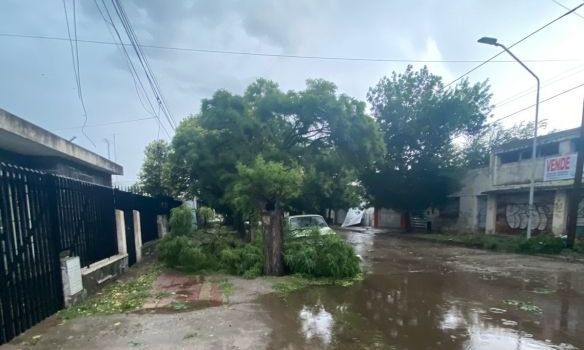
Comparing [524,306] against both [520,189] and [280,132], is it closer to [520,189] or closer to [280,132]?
[280,132]

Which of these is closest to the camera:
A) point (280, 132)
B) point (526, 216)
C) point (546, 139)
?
point (280, 132)

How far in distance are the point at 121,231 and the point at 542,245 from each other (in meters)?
15.1

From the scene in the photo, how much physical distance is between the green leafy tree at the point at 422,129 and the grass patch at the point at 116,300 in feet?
61.6

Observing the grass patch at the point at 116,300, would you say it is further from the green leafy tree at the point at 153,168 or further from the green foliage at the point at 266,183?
the green leafy tree at the point at 153,168

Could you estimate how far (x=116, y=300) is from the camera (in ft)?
20.8


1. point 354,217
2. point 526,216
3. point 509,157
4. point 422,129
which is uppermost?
point 422,129

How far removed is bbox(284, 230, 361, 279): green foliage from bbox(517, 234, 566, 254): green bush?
9264 mm

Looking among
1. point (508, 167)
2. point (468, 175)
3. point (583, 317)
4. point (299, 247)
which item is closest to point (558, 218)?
point (508, 167)

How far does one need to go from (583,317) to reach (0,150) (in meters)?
11.8

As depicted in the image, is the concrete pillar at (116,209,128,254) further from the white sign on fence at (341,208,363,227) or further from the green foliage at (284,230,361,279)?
the white sign on fence at (341,208,363,227)

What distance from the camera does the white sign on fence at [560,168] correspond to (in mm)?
15123

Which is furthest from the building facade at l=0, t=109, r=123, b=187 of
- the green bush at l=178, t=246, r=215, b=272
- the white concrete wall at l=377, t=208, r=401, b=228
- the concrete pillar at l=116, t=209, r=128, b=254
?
the white concrete wall at l=377, t=208, r=401, b=228

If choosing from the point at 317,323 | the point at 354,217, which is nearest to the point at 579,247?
the point at 317,323

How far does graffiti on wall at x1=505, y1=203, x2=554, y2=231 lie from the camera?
16562 millimetres
